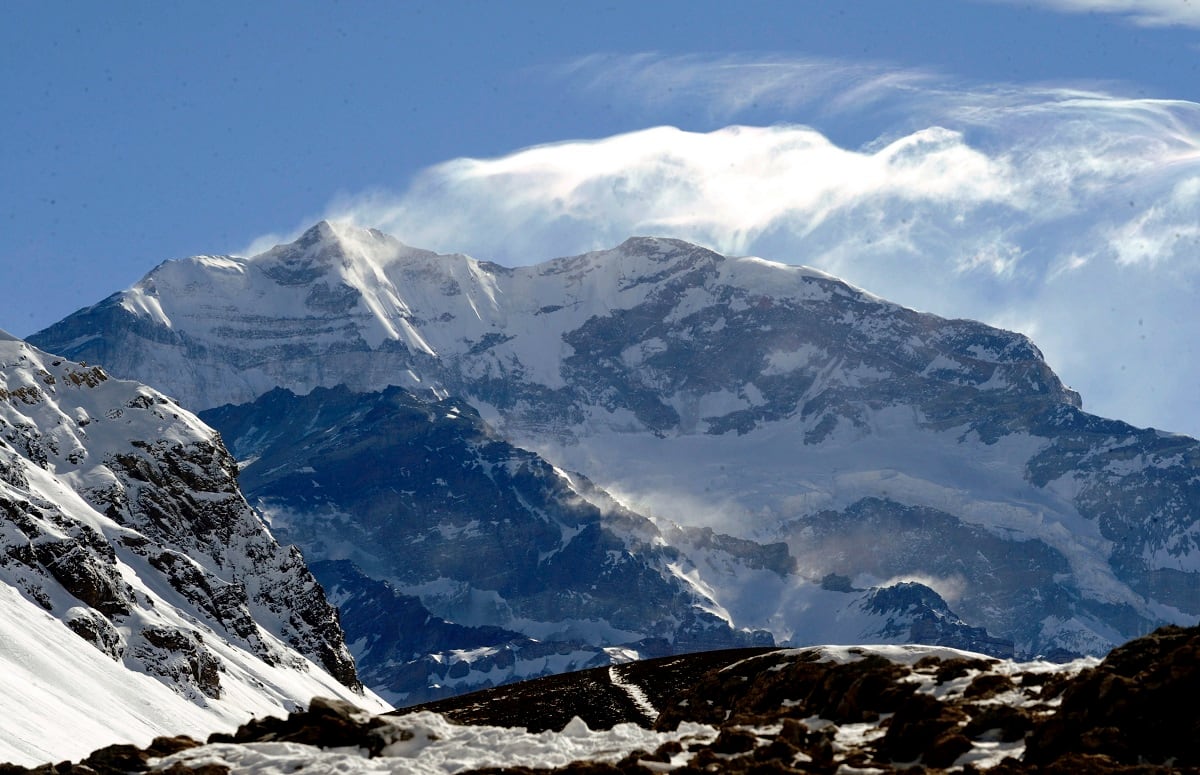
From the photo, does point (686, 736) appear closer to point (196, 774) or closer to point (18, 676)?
point (196, 774)

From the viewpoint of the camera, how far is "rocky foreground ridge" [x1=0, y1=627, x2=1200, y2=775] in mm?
38969

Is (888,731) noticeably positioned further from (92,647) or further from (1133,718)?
(92,647)

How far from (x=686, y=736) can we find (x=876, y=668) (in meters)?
10.2

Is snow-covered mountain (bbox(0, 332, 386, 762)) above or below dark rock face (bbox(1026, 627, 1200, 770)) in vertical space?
above

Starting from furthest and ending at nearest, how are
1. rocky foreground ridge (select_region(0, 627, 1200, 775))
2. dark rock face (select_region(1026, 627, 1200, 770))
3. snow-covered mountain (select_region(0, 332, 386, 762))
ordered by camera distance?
snow-covered mountain (select_region(0, 332, 386, 762)), rocky foreground ridge (select_region(0, 627, 1200, 775)), dark rock face (select_region(1026, 627, 1200, 770))

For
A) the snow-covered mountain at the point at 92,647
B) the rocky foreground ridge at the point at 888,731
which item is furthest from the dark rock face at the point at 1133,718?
the snow-covered mountain at the point at 92,647

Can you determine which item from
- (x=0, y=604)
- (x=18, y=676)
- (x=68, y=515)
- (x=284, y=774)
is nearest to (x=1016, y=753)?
(x=284, y=774)

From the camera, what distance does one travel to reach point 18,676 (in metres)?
113

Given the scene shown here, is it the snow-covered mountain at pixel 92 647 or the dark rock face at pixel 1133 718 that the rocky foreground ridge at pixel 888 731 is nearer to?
the dark rock face at pixel 1133 718

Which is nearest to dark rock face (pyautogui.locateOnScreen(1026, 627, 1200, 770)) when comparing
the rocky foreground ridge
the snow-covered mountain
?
the rocky foreground ridge

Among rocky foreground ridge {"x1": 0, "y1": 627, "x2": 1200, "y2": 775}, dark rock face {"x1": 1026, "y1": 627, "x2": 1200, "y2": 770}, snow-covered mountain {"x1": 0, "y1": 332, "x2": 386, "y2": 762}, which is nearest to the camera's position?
dark rock face {"x1": 1026, "y1": 627, "x2": 1200, "y2": 770}

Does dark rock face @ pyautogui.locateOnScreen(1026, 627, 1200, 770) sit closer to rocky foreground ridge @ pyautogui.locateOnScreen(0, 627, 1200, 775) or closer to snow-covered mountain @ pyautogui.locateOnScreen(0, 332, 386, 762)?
rocky foreground ridge @ pyautogui.locateOnScreen(0, 627, 1200, 775)

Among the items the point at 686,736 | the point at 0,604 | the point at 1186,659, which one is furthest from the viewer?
the point at 0,604

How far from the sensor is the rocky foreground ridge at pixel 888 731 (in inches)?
1534
